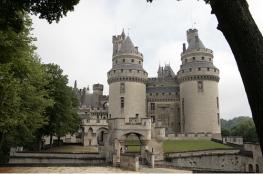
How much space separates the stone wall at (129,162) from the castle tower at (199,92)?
29.3 m

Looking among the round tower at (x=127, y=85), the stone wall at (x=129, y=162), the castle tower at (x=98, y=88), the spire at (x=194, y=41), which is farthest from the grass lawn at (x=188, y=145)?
the castle tower at (x=98, y=88)

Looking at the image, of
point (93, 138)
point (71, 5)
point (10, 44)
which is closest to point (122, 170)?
point (10, 44)

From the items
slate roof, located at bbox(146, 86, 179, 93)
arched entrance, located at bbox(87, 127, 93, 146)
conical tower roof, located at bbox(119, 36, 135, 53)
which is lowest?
arched entrance, located at bbox(87, 127, 93, 146)

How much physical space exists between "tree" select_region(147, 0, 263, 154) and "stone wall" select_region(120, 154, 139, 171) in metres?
22.6

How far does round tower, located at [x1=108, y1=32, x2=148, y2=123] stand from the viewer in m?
58.5

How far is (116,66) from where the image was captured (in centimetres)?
6028

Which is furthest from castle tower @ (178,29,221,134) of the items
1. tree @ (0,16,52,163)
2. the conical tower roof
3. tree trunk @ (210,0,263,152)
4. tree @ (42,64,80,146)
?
tree trunk @ (210,0,263,152)

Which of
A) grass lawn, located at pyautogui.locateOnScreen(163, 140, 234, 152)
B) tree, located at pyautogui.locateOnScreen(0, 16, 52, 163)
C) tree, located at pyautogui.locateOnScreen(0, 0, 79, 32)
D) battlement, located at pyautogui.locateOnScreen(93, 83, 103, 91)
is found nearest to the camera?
tree, located at pyautogui.locateOnScreen(0, 0, 79, 32)

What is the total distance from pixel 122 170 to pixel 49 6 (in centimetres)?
2037

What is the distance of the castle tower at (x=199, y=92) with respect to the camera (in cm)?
5672

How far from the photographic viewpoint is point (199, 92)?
57688 mm

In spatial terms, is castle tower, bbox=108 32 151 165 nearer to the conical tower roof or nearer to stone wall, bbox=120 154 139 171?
the conical tower roof

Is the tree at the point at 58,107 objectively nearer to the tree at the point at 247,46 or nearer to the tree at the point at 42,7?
the tree at the point at 42,7

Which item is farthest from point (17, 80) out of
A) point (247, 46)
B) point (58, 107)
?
point (58, 107)
